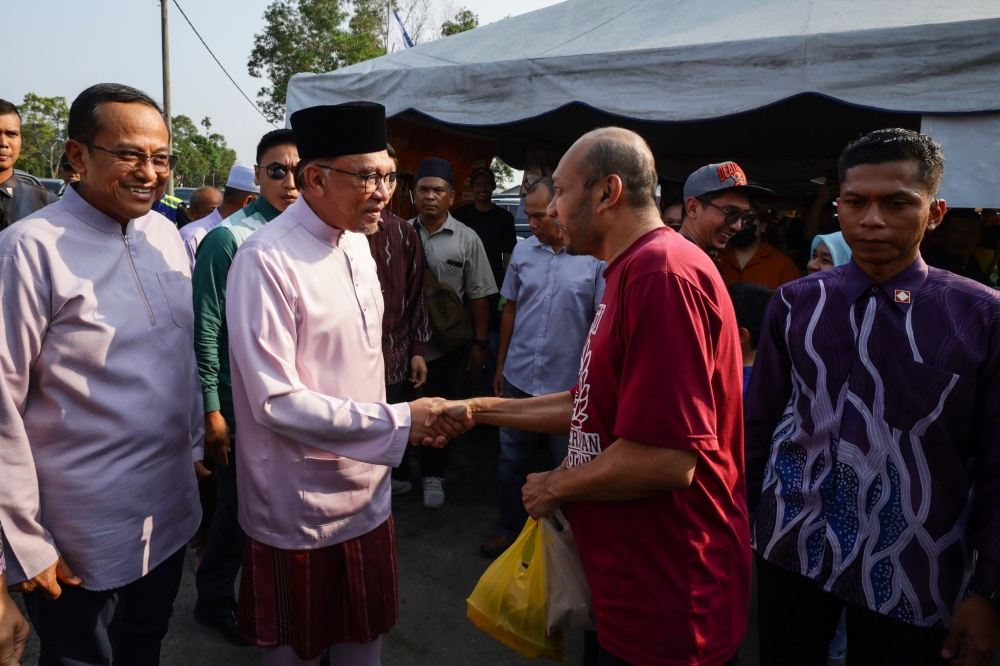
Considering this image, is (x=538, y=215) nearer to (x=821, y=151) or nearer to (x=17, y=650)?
(x=17, y=650)

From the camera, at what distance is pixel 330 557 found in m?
1.99

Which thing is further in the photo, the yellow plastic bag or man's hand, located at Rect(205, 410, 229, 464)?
man's hand, located at Rect(205, 410, 229, 464)

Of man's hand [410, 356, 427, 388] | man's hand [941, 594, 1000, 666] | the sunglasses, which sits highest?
the sunglasses

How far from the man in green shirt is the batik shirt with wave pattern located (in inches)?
85.7

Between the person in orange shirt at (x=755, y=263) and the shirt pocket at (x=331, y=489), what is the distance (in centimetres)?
281

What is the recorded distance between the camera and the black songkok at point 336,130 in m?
1.97

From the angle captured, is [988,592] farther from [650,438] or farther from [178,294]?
[178,294]

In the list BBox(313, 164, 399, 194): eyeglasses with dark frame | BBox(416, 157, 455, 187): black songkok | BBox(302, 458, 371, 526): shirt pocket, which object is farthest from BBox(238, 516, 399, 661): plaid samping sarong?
BBox(416, 157, 455, 187): black songkok

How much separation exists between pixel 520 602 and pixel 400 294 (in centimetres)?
249

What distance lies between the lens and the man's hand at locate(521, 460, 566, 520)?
1669 millimetres

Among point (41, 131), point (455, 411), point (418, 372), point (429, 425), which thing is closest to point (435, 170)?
point (418, 372)

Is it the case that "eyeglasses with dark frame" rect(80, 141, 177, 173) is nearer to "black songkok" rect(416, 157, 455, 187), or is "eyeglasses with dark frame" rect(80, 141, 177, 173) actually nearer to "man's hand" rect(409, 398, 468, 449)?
"man's hand" rect(409, 398, 468, 449)

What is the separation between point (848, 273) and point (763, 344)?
12.6 inches

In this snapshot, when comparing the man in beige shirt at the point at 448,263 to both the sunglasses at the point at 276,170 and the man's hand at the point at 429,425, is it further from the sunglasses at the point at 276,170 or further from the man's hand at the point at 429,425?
the man's hand at the point at 429,425
